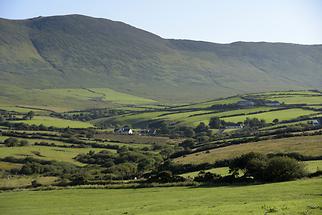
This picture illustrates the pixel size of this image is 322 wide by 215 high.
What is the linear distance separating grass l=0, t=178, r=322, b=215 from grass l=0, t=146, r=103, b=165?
42991 mm

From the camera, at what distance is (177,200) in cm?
3959

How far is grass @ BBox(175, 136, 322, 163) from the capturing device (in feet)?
218

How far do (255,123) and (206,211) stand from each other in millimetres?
103149

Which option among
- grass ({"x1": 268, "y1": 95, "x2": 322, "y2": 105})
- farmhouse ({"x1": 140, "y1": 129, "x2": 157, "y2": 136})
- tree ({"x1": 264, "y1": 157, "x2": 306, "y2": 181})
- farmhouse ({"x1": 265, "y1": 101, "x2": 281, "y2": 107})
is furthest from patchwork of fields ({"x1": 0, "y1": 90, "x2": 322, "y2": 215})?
tree ({"x1": 264, "y1": 157, "x2": 306, "y2": 181})

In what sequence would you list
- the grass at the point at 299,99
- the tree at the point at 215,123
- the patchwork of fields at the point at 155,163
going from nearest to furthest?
1. the patchwork of fields at the point at 155,163
2. the tree at the point at 215,123
3. the grass at the point at 299,99

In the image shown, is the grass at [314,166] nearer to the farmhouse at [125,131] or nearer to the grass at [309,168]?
the grass at [309,168]

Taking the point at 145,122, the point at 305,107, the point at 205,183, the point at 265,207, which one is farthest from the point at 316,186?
the point at 145,122

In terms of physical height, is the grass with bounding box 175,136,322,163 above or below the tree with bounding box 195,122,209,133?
below

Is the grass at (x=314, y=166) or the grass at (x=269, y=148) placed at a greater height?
the grass at (x=269, y=148)

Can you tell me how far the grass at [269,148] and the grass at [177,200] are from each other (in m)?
21.8

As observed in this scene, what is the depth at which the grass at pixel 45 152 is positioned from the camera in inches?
3802

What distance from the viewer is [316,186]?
38.3 meters

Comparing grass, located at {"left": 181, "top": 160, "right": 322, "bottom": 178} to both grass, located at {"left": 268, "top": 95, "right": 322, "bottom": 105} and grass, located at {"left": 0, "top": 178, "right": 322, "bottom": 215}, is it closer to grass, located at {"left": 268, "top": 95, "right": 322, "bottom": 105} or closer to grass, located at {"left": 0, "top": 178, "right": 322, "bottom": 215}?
grass, located at {"left": 0, "top": 178, "right": 322, "bottom": 215}

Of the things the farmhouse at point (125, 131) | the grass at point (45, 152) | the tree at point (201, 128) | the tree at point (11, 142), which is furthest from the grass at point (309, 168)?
the farmhouse at point (125, 131)
